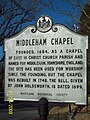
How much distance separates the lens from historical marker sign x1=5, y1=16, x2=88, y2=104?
5.09 meters

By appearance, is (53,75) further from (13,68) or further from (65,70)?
(13,68)

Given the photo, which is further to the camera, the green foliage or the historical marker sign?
the green foliage

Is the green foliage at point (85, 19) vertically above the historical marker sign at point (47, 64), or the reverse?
the green foliage at point (85, 19)

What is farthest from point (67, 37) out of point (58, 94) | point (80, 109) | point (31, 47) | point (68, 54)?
point (80, 109)

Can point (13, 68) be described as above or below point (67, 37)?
below

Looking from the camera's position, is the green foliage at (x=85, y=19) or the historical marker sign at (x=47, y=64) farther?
the green foliage at (x=85, y=19)

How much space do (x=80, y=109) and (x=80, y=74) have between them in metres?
9.19

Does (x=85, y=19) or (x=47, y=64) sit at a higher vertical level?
(x=85, y=19)

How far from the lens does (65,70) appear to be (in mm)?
5141

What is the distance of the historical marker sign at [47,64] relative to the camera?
5.09 metres

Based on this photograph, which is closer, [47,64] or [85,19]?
[47,64]

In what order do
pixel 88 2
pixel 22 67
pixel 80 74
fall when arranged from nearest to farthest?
pixel 80 74, pixel 22 67, pixel 88 2

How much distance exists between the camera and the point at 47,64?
207 inches

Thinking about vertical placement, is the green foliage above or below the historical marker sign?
above
